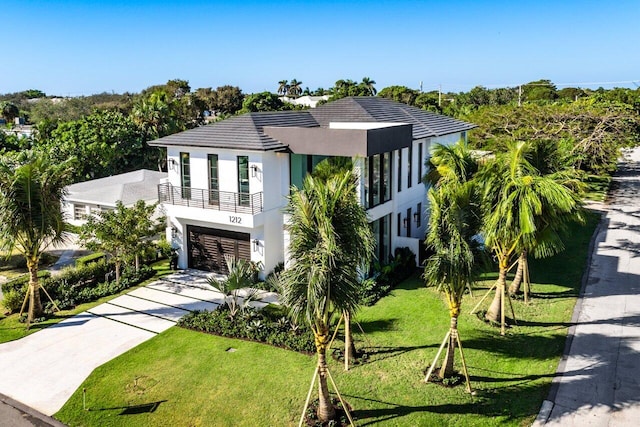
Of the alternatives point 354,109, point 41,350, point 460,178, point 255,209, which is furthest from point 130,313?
point 354,109

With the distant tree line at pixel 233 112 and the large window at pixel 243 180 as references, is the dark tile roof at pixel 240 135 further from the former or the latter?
the distant tree line at pixel 233 112

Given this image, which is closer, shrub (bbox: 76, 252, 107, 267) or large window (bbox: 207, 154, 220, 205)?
large window (bbox: 207, 154, 220, 205)

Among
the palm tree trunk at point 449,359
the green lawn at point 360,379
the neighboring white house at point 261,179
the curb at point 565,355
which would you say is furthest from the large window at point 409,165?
the palm tree trunk at point 449,359

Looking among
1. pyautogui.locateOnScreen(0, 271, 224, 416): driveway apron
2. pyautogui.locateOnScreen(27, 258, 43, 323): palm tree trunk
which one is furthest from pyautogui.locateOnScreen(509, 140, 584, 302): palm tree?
pyautogui.locateOnScreen(27, 258, 43, 323): palm tree trunk

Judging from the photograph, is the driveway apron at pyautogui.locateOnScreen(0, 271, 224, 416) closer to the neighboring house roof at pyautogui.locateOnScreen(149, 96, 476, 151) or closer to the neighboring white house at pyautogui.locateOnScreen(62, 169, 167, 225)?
the neighboring house roof at pyautogui.locateOnScreen(149, 96, 476, 151)

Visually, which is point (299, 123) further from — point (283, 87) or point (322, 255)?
point (283, 87)

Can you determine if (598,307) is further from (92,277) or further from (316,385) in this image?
(92,277)

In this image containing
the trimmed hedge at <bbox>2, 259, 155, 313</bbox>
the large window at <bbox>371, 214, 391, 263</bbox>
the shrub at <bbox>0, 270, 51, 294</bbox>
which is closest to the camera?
the trimmed hedge at <bbox>2, 259, 155, 313</bbox>
